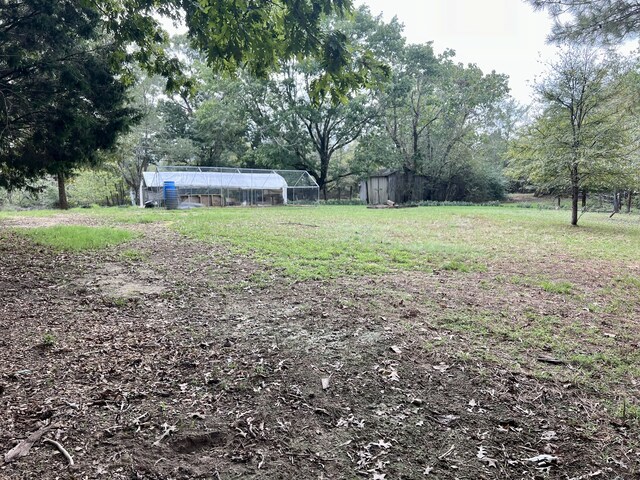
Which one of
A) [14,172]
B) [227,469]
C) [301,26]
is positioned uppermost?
[301,26]

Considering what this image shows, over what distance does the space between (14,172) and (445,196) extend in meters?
25.2

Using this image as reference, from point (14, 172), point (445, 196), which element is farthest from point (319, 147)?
point (14, 172)

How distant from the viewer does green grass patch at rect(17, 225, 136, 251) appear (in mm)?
6840

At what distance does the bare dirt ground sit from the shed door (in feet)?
77.7

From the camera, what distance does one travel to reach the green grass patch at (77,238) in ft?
22.4

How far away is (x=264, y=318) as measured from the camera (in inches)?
139

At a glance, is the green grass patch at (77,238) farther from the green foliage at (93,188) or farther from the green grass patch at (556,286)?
the green foliage at (93,188)

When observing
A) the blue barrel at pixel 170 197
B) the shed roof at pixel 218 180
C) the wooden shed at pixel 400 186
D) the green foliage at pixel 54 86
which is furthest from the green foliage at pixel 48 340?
the wooden shed at pixel 400 186

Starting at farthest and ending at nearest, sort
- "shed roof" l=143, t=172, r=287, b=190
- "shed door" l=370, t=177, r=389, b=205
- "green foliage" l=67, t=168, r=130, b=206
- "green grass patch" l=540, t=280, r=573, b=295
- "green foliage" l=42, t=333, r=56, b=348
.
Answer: "green foliage" l=67, t=168, r=130, b=206 → "shed door" l=370, t=177, r=389, b=205 → "shed roof" l=143, t=172, r=287, b=190 → "green grass patch" l=540, t=280, r=573, b=295 → "green foliage" l=42, t=333, r=56, b=348

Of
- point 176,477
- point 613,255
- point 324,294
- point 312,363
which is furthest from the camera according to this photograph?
point 613,255

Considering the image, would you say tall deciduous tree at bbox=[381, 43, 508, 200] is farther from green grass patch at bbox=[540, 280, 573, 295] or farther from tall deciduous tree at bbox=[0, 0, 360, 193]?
green grass patch at bbox=[540, 280, 573, 295]

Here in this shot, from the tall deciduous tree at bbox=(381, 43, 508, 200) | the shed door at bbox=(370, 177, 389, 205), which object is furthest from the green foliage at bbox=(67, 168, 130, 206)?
the tall deciduous tree at bbox=(381, 43, 508, 200)

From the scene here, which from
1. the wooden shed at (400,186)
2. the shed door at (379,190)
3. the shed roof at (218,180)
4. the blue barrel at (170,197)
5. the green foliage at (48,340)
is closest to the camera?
the green foliage at (48,340)

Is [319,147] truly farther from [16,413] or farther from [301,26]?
[16,413]
